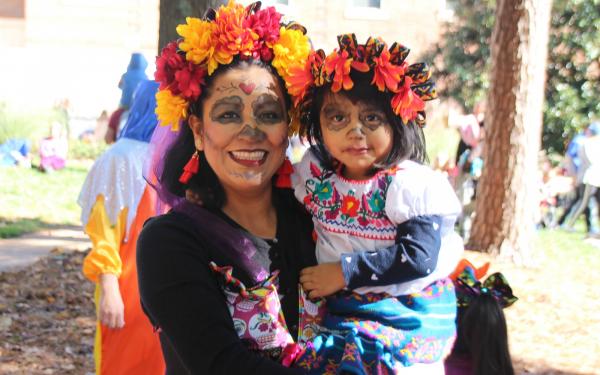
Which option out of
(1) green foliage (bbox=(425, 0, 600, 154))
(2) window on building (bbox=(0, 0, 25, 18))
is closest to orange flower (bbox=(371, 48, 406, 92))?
(1) green foliage (bbox=(425, 0, 600, 154))

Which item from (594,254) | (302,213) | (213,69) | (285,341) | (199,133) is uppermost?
(213,69)

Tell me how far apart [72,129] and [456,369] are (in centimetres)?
2155

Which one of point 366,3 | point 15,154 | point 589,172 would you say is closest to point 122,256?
point 589,172

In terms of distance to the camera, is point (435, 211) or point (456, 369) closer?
point (435, 211)

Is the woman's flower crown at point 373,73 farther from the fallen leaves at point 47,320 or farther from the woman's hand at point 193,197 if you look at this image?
the fallen leaves at point 47,320

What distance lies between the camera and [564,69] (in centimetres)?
1747

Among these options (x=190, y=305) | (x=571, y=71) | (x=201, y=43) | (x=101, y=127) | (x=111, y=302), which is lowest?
(x=101, y=127)

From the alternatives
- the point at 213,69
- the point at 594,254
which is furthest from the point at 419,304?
the point at 594,254

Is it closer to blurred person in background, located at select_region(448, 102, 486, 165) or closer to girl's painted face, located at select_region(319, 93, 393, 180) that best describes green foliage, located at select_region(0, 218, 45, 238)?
blurred person in background, located at select_region(448, 102, 486, 165)

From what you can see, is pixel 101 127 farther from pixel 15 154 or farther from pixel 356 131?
pixel 356 131

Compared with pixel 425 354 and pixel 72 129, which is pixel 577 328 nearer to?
pixel 425 354

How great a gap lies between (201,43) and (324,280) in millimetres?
742

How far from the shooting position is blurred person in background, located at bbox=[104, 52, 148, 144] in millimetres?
5586

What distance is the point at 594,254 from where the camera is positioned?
11.4 meters
